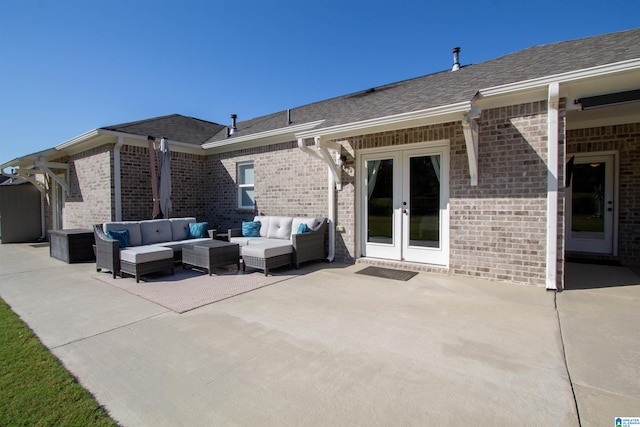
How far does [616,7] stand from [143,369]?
10.4 metres

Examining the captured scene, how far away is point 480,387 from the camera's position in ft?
7.63

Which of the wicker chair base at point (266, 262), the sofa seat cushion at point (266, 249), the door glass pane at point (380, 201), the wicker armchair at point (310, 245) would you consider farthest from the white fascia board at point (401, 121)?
the wicker chair base at point (266, 262)

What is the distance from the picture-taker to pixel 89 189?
907 centimetres

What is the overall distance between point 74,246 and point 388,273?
7.59m

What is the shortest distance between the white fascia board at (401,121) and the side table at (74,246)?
6.28m

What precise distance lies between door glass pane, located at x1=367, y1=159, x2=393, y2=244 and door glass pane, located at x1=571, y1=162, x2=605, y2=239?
Answer: 476 cm

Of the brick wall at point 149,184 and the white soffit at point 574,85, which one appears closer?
the white soffit at point 574,85

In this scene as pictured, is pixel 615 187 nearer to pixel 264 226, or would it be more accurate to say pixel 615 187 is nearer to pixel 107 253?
pixel 264 226

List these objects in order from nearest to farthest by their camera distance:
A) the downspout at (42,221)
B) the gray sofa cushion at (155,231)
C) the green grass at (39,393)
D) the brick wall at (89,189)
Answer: the green grass at (39,393), the gray sofa cushion at (155,231), the brick wall at (89,189), the downspout at (42,221)

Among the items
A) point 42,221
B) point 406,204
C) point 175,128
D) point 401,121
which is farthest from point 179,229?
point 42,221

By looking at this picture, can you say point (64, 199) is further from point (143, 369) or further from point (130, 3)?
point (143, 369)

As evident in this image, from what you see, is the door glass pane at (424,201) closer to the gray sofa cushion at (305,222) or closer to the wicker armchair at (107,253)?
the gray sofa cushion at (305,222)

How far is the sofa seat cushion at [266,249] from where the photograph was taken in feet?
19.9

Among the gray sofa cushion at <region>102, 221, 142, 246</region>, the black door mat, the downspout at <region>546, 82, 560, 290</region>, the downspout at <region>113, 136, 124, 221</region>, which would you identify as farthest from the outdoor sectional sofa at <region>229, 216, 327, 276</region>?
the downspout at <region>546, 82, 560, 290</region>
